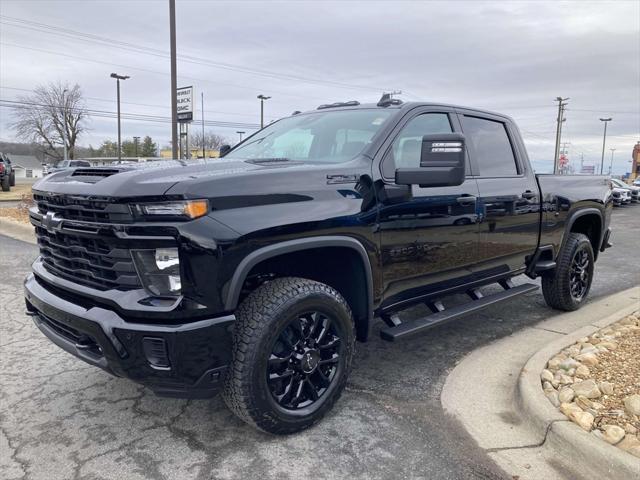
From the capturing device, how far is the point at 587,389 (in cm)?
316

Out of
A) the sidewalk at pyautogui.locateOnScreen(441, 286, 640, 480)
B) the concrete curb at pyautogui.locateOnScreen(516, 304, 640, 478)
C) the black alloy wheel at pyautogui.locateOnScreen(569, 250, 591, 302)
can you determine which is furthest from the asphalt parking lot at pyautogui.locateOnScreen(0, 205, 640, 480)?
the black alloy wheel at pyautogui.locateOnScreen(569, 250, 591, 302)

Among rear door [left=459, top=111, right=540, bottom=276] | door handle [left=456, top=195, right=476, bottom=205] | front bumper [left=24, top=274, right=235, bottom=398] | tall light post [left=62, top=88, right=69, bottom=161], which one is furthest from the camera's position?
tall light post [left=62, top=88, right=69, bottom=161]

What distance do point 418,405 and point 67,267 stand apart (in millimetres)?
2323

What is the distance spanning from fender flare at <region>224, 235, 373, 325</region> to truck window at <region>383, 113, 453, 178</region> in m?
0.59

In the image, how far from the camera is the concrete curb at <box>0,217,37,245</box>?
31.4 ft

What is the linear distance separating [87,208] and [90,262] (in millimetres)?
292

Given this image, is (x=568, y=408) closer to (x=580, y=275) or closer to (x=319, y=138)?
(x=319, y=138)

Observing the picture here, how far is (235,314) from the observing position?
8.90ft

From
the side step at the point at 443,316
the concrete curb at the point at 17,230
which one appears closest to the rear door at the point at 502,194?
the side step at the point at 443,316

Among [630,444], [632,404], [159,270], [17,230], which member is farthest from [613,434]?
[17,230]

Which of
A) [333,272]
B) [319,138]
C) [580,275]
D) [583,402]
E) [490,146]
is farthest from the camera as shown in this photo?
[580,275]

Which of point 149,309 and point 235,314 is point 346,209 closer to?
point 235,314

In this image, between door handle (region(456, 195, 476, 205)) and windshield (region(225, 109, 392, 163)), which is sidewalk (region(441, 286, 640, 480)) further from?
windshield (region(225, 109, 392, 163))

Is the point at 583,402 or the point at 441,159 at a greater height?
the point at 441,159
